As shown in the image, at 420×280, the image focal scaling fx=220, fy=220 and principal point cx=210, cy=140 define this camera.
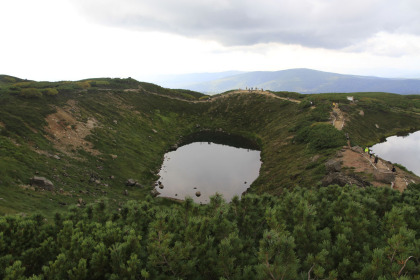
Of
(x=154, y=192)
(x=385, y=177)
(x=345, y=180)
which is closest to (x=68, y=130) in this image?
(x=154, y=192)

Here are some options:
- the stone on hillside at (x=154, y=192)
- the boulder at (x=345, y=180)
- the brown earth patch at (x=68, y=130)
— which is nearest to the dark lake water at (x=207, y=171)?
the stone on hillside at (x=154, y=192)

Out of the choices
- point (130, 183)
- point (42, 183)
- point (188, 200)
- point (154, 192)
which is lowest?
point (154, 192)

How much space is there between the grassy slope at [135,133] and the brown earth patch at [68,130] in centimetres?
177

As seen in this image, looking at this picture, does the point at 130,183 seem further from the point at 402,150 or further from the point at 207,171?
the point at 402,150

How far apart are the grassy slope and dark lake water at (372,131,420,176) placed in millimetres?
4716

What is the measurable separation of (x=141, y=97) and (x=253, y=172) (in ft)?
234

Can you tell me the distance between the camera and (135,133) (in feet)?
248

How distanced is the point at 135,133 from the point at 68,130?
2259cm

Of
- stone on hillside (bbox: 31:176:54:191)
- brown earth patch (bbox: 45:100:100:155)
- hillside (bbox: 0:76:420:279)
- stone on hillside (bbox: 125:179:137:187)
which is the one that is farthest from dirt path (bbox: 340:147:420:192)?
brown earth patch (bbox: 45:100:100:155)

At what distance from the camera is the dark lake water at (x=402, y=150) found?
5774 cm

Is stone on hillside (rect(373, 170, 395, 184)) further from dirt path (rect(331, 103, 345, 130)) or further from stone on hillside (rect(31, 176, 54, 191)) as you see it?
stone on hillside (rect(31, 176, 54, 191))

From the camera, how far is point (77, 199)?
34.0 m

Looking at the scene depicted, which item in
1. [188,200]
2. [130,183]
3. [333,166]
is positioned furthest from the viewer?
[130,183]

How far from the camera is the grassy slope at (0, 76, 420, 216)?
36.3 metres
